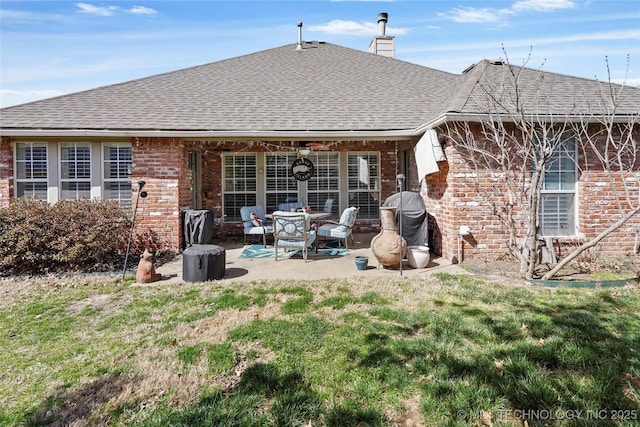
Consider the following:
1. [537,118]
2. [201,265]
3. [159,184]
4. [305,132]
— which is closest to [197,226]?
[159,184]

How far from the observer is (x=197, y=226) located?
845cm

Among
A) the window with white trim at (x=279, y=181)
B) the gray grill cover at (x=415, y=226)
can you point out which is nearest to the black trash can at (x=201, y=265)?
the gray grill cover at (x=415, y=226)

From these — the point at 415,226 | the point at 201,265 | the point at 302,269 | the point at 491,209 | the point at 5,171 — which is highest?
the point at 5,171

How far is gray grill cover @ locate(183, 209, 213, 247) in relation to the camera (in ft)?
27.7

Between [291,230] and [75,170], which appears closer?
[291,230]

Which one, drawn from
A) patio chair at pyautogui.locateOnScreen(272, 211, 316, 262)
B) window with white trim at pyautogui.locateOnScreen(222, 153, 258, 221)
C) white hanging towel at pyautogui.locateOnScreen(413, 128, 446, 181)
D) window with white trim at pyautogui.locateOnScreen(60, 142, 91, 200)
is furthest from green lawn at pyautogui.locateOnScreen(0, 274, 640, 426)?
window with white trim at pyautogui.locateOnScreen(222, 153, 258, 221)

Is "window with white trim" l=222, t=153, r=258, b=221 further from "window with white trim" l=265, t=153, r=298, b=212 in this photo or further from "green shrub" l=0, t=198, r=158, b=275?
"green shrub" l=0, t=198, r=158, b=275

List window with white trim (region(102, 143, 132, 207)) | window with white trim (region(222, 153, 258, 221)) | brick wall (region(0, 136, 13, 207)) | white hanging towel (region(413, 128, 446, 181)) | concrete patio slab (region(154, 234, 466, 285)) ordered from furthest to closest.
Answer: window with white trim (region(222, 153, 258, 221)) → window with white trim (region(102, 143, 132, 207)) → brick wall (region(0, 136, 13, 207)) → white hanging towel (region(413, 128, 446, 181)) → concrete patio slab (region(154, 234, 466, 285))

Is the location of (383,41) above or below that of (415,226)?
above

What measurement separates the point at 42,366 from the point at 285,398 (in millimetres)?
2341

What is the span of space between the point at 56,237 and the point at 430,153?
7.48 metres

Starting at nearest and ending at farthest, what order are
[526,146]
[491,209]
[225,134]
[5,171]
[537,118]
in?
[537,118]
[526,146]
[491,209]
[5,171]
[225,134]

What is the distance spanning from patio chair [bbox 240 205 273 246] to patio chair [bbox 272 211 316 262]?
121 cm

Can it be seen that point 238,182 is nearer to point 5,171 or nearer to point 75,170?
point 75,170
